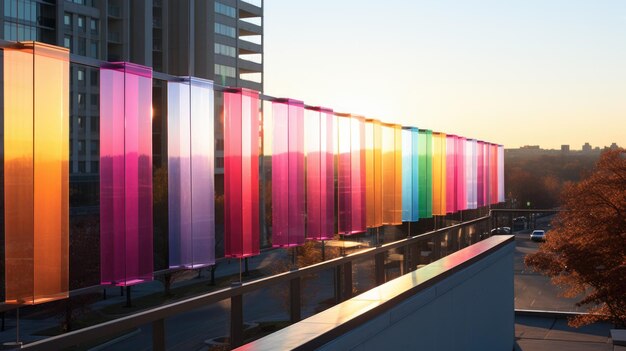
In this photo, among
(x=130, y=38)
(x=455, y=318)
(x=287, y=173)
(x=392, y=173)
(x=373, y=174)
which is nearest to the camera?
(x=287, y=173)

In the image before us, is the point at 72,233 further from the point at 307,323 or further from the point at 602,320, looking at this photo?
the point at 307,323

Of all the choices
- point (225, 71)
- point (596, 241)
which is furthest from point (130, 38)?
point (596, 241)

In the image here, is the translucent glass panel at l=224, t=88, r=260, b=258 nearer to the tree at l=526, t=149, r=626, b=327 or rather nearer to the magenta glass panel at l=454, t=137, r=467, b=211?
the magenta glass panel at l=454, t=137, r=467, b=211

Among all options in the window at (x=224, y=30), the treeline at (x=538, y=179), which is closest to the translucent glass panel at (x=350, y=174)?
the window at (x=224, y=30)

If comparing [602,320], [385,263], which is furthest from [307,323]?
[602,320]

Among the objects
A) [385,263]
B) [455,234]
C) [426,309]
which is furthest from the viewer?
[455,234]

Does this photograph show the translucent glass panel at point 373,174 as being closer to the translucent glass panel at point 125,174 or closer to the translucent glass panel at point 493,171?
the translucent glass panel at point 125,174

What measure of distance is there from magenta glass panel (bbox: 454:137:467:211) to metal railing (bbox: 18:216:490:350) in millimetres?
2033

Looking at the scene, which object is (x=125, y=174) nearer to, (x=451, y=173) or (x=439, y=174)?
(x=439, y=174)

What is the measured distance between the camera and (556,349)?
551 inches

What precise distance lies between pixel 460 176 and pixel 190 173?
Result: 322 inches

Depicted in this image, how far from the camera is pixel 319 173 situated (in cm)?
715

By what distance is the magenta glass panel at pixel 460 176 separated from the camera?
41.3 feet

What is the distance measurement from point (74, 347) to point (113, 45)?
238 feet
